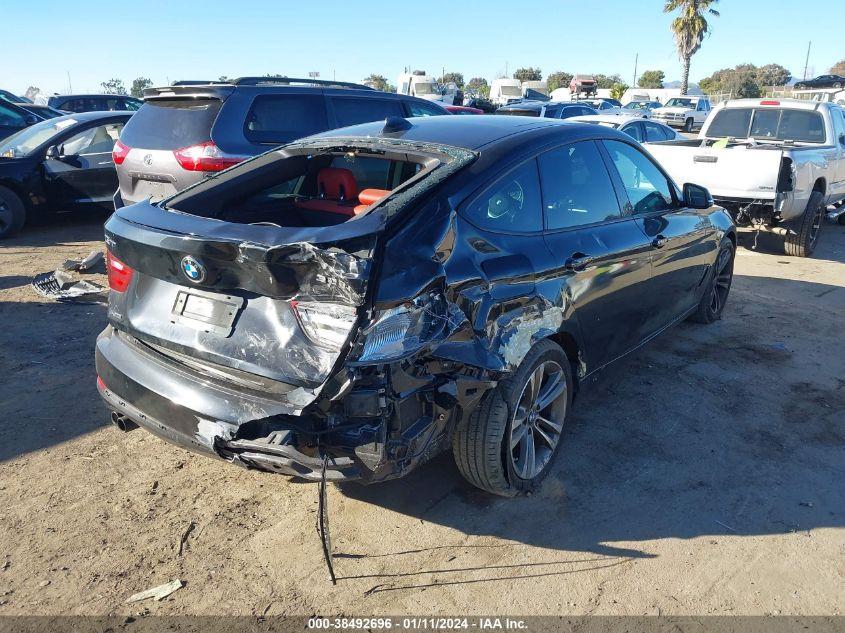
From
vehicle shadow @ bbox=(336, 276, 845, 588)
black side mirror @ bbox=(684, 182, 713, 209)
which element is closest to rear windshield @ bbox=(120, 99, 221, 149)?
black side mirror @ bbox=(684, 182, 713, 209)

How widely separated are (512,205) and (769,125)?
8.46m

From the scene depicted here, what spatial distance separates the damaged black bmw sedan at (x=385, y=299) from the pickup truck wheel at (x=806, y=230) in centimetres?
581

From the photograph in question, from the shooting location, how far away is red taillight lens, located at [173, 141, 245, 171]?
6496mm

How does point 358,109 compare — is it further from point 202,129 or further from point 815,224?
point 815,224

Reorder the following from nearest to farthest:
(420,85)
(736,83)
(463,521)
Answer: (463,521)
(420,85)
(736,83)

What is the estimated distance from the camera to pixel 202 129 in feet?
21.9

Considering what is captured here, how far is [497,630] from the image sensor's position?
2.57 meters

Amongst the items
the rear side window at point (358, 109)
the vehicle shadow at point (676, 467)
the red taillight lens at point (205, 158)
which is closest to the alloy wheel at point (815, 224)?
the vehicle shadow at point (676, 467)

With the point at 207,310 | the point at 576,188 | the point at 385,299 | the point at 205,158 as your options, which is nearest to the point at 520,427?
the point at 385,299

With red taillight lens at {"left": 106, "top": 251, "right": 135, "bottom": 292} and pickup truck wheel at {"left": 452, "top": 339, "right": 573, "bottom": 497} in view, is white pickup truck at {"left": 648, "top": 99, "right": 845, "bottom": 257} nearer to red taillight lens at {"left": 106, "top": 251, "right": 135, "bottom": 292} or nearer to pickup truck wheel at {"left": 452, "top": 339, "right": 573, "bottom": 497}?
pickup truck wheel at {"left": 452, "top": 339, "right": 573, "bottom": 497}

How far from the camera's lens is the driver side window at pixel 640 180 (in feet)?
13.9

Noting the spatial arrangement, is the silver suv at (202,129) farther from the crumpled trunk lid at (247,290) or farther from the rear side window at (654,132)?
the rear side window at (654,132)

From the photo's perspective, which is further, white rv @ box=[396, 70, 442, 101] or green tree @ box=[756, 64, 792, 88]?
green tree @ box=[756, 64, 792, 88]

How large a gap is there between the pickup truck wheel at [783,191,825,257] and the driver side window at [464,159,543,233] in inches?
273
